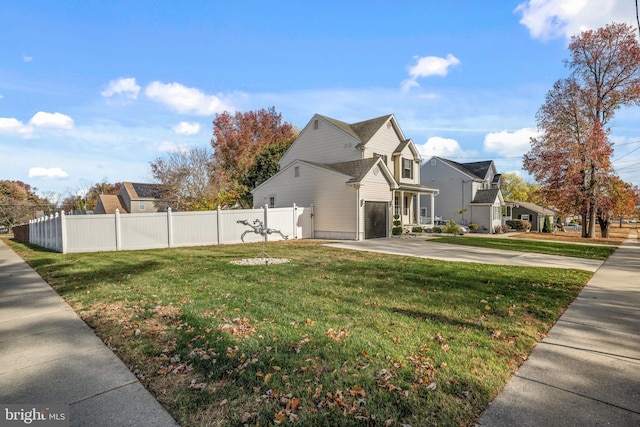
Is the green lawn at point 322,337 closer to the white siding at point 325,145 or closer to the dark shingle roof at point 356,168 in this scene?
the dark shingle roof at point 356,168

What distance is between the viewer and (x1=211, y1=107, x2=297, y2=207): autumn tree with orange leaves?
32625mm

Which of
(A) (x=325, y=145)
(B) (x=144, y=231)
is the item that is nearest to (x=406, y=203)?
(A) (x=325, y=145)

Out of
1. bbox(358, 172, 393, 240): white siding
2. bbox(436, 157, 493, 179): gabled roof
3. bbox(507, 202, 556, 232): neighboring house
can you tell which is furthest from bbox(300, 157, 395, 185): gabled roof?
bbox(507, 202, 556, 232): neighboring house

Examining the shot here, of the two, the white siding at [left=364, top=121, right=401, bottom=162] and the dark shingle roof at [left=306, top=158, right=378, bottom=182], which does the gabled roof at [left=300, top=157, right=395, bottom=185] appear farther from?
the white siding at [left=364, top=121, right=401, bottom=162]

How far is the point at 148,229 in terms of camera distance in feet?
47.9

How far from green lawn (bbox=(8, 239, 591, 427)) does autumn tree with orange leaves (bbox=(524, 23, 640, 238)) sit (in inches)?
810

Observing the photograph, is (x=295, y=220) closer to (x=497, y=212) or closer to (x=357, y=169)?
(x=357, y=169)

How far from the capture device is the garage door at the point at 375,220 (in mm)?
18266

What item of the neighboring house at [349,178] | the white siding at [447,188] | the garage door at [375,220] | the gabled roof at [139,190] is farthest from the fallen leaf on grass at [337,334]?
the gabled roof at [139,190]

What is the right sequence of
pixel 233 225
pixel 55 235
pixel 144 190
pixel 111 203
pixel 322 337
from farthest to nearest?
pixel 111 203 < pixel 144 190 < pixel 233 225 < pixel 55 235 < pixel 322 337

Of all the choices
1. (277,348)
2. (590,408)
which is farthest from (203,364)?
(590,408)

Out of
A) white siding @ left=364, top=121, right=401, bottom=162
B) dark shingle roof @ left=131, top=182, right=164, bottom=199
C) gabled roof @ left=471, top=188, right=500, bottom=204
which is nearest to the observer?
white siding @ left=364, top=121, right=401, bottom=162

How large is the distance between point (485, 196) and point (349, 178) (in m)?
21.6

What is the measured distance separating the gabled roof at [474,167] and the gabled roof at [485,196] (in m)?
1.89
